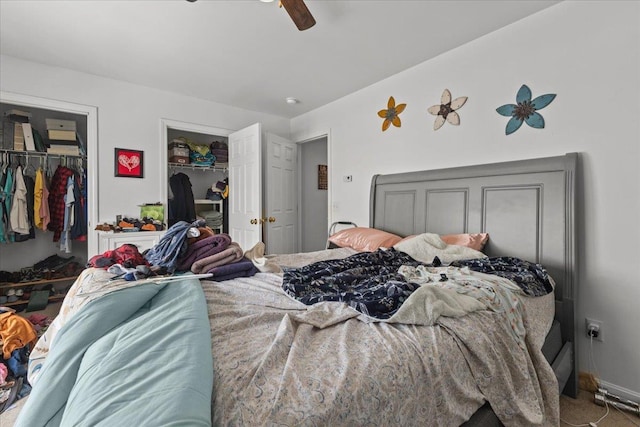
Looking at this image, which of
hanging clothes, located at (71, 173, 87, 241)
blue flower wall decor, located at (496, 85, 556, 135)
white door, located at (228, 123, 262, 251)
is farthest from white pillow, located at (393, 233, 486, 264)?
hanging clothes, located at (71, 173, 87, 241)

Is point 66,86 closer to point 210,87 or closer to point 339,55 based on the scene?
point 210,87

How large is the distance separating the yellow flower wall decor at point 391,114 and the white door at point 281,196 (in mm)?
1470

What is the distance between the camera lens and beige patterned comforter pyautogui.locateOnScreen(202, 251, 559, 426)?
70 cm

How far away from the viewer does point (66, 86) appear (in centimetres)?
297

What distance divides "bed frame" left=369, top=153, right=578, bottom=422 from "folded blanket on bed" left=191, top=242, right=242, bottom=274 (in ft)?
5.61

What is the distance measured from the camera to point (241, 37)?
240 cm

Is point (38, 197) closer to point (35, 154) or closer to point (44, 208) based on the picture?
point (44, 208)

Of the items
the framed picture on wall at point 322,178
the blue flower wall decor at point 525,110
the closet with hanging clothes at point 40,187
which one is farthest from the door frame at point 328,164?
the closet with hanging clothes at point 40,187

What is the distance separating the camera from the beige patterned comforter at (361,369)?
0.70 m

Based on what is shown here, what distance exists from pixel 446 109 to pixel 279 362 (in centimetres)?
258

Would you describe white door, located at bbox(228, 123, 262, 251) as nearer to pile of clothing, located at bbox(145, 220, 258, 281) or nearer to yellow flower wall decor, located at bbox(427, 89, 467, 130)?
pile of clothing, located at bbox(145, 220, 258, 281)

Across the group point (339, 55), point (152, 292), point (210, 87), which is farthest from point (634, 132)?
point (210, 87)

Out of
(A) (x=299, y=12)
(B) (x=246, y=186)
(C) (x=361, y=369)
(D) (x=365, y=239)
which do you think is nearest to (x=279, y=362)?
(C) (x=361, y=369)

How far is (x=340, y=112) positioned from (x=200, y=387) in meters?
3.51
